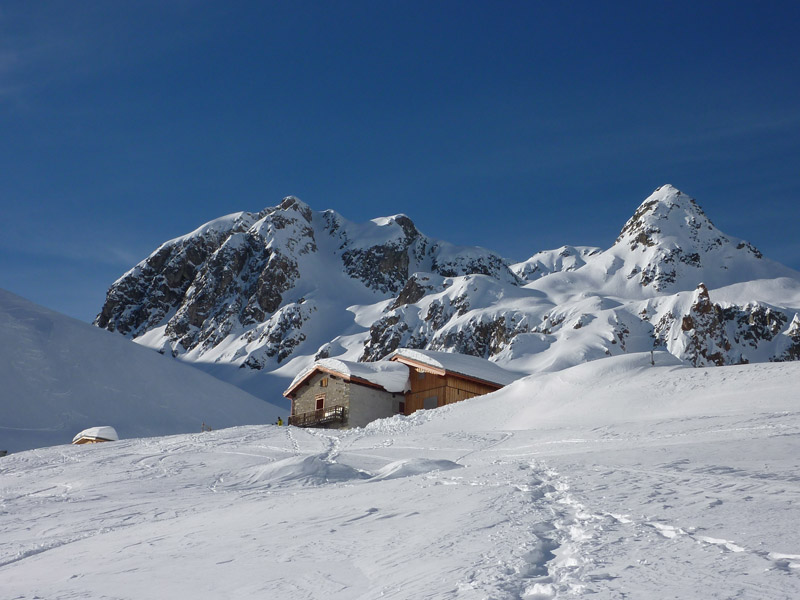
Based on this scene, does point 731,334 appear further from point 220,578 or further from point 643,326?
point 220,578

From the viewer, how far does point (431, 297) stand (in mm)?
107250

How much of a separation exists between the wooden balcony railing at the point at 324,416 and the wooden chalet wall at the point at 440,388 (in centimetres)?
338

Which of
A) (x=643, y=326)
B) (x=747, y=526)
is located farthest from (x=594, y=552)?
(x=643, y=326)

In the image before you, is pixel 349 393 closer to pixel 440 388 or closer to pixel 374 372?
pixel 374 372

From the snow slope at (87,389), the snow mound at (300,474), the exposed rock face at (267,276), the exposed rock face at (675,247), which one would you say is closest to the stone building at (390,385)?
the snow slope at (87,389)

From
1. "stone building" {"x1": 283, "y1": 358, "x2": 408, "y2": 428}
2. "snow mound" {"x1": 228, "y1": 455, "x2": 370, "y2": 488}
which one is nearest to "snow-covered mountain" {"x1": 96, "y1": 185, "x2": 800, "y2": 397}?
"stone building" {"x1": 283, "y1": 358, "x2": 408, "y2": 428}

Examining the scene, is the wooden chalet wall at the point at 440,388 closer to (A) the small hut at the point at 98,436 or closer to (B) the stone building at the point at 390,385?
(B) the stone building at the point at 390,385

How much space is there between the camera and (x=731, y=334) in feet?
301

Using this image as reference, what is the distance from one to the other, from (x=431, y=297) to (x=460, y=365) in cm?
7444

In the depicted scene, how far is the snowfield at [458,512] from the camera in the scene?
5.26m

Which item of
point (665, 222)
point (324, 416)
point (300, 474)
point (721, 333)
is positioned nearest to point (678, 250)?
point (665, 222)

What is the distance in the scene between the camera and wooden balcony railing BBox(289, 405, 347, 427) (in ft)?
104

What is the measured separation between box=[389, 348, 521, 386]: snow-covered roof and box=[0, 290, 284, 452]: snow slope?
18.4m

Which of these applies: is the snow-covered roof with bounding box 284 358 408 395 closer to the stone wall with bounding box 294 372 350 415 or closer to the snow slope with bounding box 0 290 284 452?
the stone wall with bounding box 294 372 350 415
